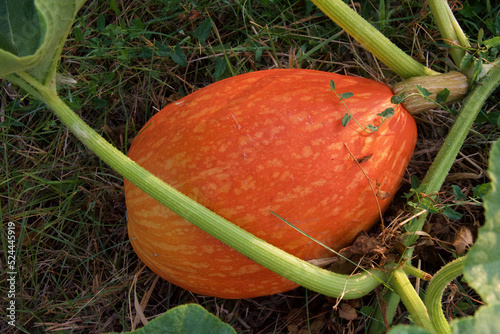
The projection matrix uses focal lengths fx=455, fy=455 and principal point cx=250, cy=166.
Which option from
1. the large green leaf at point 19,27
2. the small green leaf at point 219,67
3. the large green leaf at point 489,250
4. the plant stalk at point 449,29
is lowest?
the small green leaf at point 219,67

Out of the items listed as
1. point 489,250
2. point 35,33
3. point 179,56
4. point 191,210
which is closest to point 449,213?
point 489,250

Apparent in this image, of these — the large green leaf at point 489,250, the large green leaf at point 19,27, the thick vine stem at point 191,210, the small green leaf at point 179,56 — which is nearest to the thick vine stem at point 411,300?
the thick vine stem at point 191,210

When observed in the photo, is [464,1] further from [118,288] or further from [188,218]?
[118,288]

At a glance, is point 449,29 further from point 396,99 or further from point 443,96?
point 396,99

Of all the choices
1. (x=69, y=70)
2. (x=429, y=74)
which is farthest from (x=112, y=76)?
(x=429, y=74)

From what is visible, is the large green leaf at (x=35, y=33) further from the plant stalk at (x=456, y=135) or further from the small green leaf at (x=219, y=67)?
the plant stalk at (x=456, y=135)
